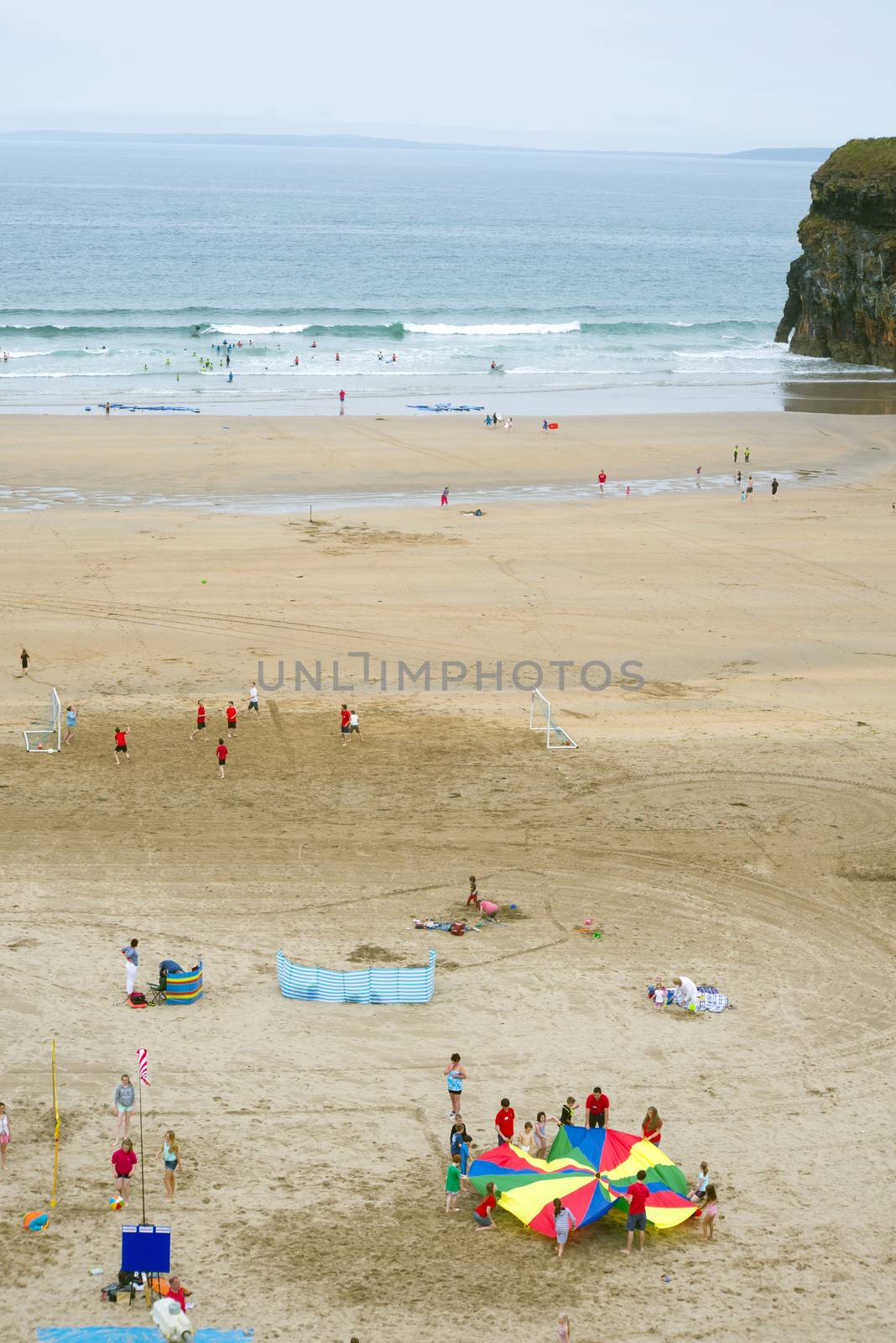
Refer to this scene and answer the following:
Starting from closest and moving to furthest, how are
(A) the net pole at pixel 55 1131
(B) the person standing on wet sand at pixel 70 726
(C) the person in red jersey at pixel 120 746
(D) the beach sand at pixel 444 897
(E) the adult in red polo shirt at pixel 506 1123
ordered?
(D) the beach sand at pixel 444 897 < (A) the net pole at pixel 55 1131 < (E) the adult in red polo shirt at pixel 506 1123 < (C) the person in red jersey at pixel 120 746 < (B) the person standing on wet sand at pixel 70 726

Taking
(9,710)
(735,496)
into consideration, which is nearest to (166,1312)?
(9,710)

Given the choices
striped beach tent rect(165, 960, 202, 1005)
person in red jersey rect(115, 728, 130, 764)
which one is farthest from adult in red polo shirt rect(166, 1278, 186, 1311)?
person in red jersey rect(115, 728, 130, 764)

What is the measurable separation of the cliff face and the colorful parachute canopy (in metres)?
60.6

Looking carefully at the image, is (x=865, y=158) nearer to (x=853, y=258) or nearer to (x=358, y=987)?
(x=853, y=258)

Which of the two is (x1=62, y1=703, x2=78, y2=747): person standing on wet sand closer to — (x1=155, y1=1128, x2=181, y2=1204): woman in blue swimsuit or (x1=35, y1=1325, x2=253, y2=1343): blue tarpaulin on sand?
(x1=155, y1=1128, x2=181, y2=1204): woman in blue swimsuit

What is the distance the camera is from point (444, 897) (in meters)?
19.7

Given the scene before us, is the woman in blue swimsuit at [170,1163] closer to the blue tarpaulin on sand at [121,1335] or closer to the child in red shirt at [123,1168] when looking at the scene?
the child in red shirt at [123,1168]

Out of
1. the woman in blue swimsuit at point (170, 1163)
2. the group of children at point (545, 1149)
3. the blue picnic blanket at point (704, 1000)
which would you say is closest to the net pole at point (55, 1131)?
the woman in blue swimsuit at point (170, 1163)

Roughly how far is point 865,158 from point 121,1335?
227 feet

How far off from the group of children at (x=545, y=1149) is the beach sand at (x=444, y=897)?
0.73ft

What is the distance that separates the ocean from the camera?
208 ft

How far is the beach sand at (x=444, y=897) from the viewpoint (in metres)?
12.7

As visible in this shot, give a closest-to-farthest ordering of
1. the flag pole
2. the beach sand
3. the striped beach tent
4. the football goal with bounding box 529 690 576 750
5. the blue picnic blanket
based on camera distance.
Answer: the beach sand, the flag pole, the striped beach tent, the blue picnic blanket, the football goal with bounding box 529 690 576 750

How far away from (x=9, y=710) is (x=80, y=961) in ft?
32.3
